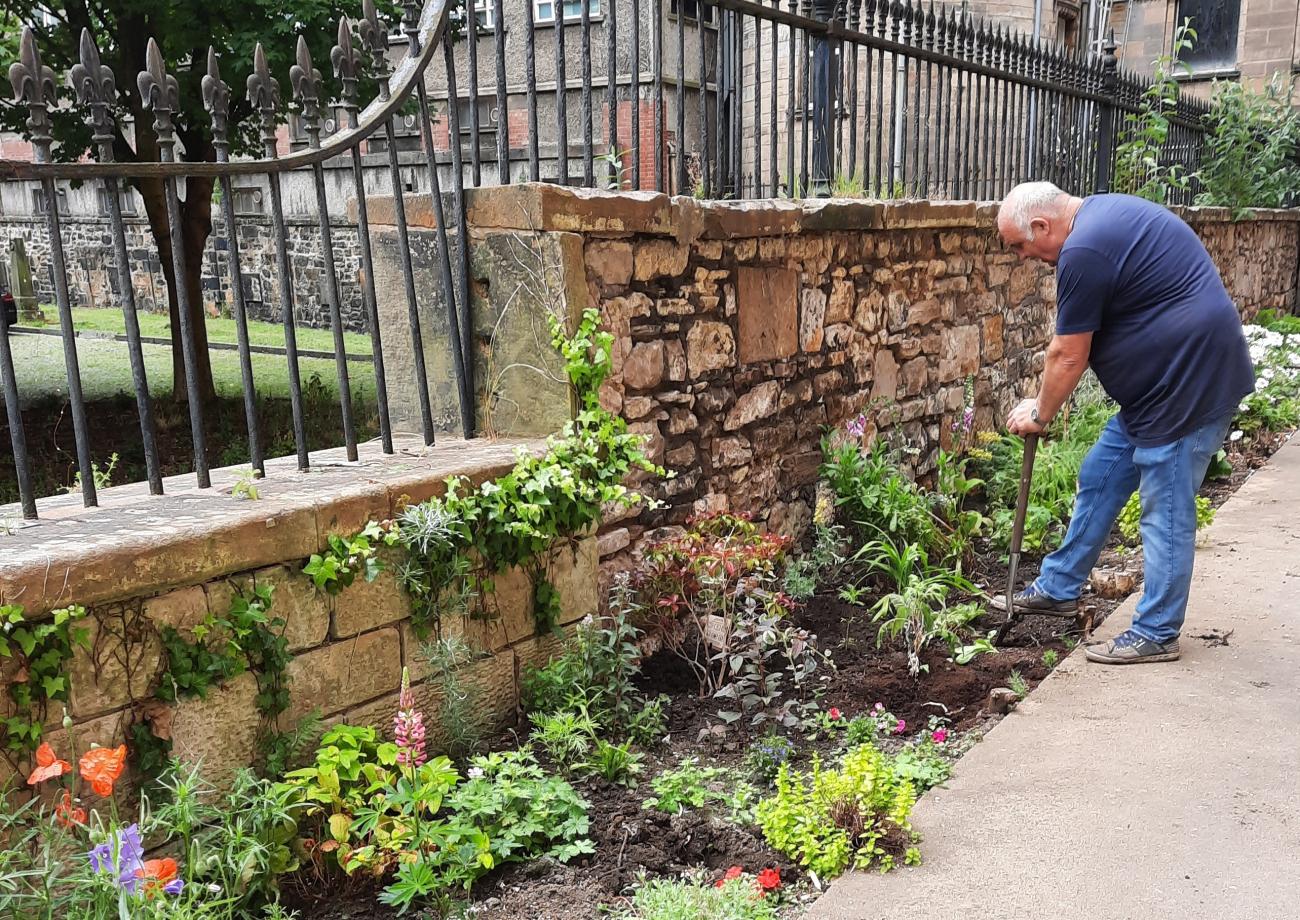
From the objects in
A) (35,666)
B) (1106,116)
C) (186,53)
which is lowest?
(35,666)

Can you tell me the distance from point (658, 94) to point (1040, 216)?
64.4 inches

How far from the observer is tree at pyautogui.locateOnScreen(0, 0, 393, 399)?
297 inches

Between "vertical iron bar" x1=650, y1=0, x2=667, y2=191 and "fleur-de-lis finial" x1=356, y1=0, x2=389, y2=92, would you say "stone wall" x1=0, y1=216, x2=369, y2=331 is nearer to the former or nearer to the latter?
"vertical iron bar" x1=650, y1=0, x2=667, y2=191

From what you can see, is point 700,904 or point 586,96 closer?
point 700,904

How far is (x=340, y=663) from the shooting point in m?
2.88

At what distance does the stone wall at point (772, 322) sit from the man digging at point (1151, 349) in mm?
1080

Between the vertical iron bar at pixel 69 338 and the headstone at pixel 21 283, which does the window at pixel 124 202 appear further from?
the vertical iron bar at pixel 69 338

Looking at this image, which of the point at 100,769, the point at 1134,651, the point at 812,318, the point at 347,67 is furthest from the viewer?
the point at 812,318

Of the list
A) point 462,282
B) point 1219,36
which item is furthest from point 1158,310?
point 1219,36

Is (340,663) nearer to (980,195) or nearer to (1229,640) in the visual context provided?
(1229,640)

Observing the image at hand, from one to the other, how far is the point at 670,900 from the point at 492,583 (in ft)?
3.99

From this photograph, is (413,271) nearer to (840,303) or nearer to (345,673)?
(345,673)

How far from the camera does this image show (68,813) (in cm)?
218

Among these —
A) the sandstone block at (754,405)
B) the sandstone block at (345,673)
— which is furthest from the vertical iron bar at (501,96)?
the sandstone block at (345,673)
